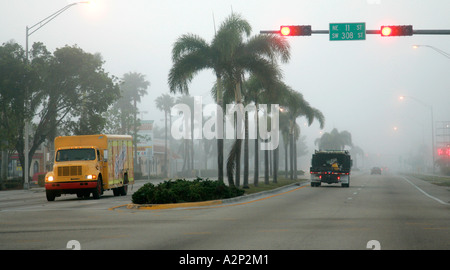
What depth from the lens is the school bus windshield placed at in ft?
97.1

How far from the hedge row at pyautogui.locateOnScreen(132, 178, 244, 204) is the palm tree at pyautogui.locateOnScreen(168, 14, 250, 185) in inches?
297

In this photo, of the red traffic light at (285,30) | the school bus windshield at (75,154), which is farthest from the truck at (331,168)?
the red traffic light at (285,30)

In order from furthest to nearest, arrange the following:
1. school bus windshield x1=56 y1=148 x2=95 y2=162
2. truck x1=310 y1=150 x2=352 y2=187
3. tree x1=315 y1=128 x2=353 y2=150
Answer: tree x1=315 y1=128 x2=353 y2=150
truck x1=310 y1=150 x2=352 y2=187
school bus windshield x1=56 y1=148 x2=95 y2=162

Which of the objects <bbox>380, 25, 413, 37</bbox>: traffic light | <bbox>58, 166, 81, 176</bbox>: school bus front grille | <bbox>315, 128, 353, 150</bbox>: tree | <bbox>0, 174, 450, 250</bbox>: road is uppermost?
<bbox>380, 25, 413, 37</bbox>: traffic light

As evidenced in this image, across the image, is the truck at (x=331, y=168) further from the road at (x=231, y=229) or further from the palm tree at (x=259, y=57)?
the road at (x=231, y=229)

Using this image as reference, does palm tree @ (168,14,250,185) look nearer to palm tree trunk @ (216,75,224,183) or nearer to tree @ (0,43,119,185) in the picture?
palm tree trunk @ (216,75,224,183)

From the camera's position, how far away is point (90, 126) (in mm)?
57688

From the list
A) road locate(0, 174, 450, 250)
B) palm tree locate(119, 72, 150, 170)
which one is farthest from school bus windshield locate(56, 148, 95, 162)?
palm tree locate(119, 72, 150, 170)

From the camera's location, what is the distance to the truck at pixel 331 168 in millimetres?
46312

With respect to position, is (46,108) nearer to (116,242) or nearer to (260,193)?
(260,193)

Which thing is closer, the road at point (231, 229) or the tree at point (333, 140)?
the road at point (231, 229)

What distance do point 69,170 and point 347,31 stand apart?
1410 cm

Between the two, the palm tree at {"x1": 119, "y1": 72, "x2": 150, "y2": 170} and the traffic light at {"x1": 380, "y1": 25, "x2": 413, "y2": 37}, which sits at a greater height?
the palm tree at {"x1": 119, "y1": 72, "x2": 150, "y2": 170}
